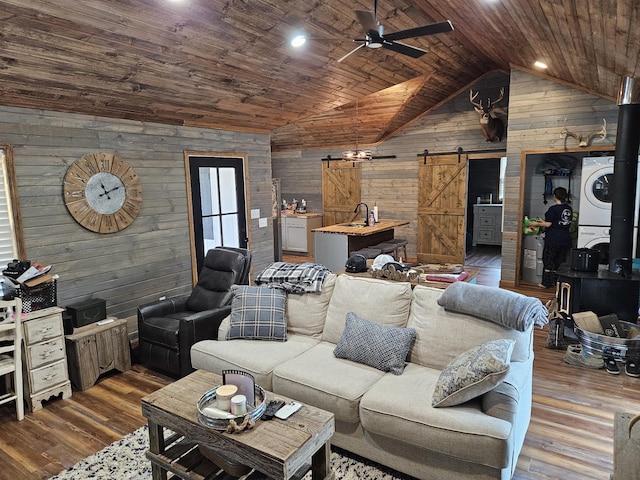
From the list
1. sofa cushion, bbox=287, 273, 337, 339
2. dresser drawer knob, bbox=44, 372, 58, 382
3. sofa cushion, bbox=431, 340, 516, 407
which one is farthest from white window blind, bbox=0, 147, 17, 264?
sofa cushion, bbox=431, 340, 516, 407

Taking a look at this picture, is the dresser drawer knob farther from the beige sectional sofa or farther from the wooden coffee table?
the wooden coffee table

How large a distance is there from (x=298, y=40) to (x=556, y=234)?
453 centimetres

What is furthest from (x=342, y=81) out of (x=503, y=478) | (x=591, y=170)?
(x=503, y=478)

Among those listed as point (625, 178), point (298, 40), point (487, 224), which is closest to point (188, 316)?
point (298, 40)

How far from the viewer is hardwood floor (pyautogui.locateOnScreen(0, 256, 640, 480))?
2.59 meters

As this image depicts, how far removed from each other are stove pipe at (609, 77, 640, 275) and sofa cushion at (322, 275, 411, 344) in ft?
8.88

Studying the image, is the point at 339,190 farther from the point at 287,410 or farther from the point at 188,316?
the point at 287,410

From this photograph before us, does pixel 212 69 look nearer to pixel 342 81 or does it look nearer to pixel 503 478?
pixel 342 81

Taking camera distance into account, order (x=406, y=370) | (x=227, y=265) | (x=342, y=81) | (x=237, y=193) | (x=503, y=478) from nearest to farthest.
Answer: (x=503, y=478) → (x=406, y=370) → (x=227, y=265) → (x=342, y=81) → (x=237, y=193)

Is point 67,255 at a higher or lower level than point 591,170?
lower

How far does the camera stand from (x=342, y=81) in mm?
5285

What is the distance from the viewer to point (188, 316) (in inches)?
151

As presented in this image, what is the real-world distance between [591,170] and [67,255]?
6.25 metres

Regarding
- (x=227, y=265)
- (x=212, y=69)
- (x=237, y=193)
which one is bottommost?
(x=227, y=265)
